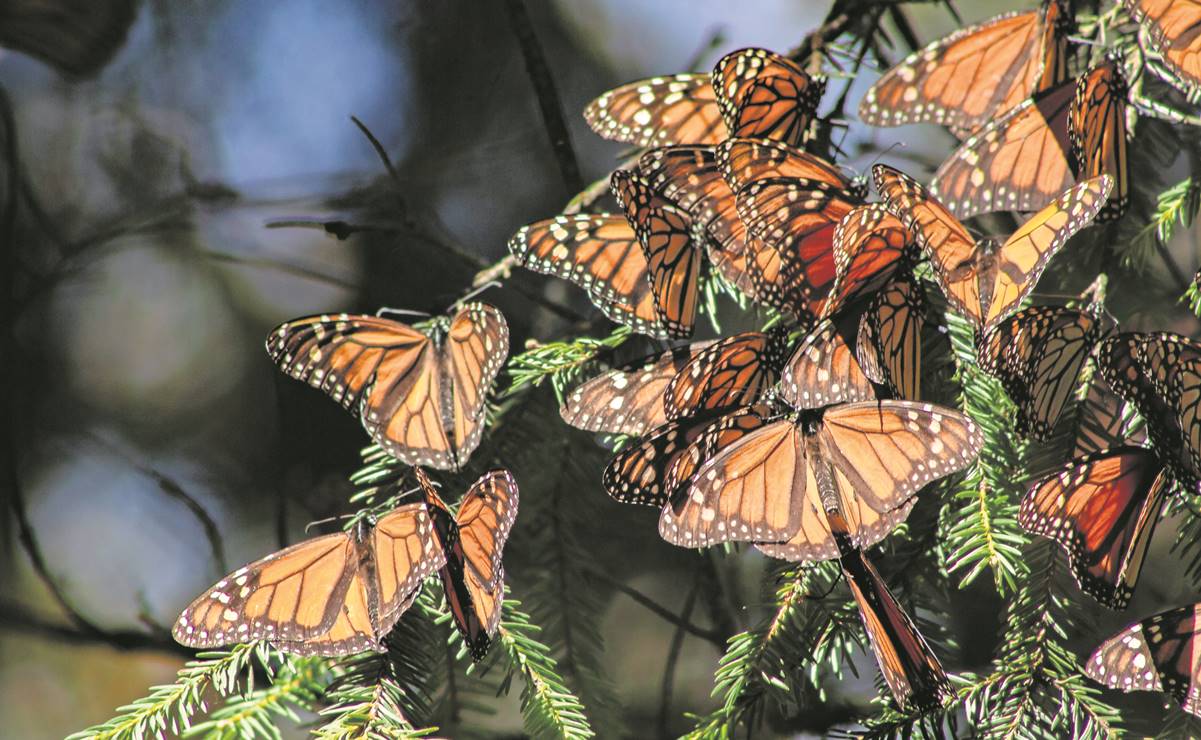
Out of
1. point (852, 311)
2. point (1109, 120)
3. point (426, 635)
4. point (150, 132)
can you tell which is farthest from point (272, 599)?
point (150, 132)

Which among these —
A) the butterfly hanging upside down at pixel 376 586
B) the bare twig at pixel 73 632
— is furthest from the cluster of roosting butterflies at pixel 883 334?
the bare twig at pixel 73 632

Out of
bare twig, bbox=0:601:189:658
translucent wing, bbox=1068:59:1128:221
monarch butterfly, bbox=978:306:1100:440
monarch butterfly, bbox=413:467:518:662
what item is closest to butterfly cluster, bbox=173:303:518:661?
monarch butterfly, bbox=413:467:518:662

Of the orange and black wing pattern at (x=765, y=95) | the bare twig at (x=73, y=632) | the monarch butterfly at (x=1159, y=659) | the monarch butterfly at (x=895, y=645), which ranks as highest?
the orange and black wing pattern at (x=765, y=95)

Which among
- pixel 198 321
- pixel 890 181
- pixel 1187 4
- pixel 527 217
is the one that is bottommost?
pixel 198 321

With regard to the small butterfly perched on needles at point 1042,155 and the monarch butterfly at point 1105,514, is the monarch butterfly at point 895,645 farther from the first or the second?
the small butterfly perched on needles at point 1042,155

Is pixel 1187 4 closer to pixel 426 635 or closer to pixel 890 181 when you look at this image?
pixel 890 181

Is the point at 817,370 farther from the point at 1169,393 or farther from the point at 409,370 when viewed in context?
the point at 409,370

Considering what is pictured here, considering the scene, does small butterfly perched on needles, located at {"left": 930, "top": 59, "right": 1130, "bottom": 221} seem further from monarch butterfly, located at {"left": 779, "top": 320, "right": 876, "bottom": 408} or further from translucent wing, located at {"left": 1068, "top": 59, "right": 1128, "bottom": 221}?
monarch butterfly, located at {"left": 779, "top": 320, "right": 876, "bottom": 408}
